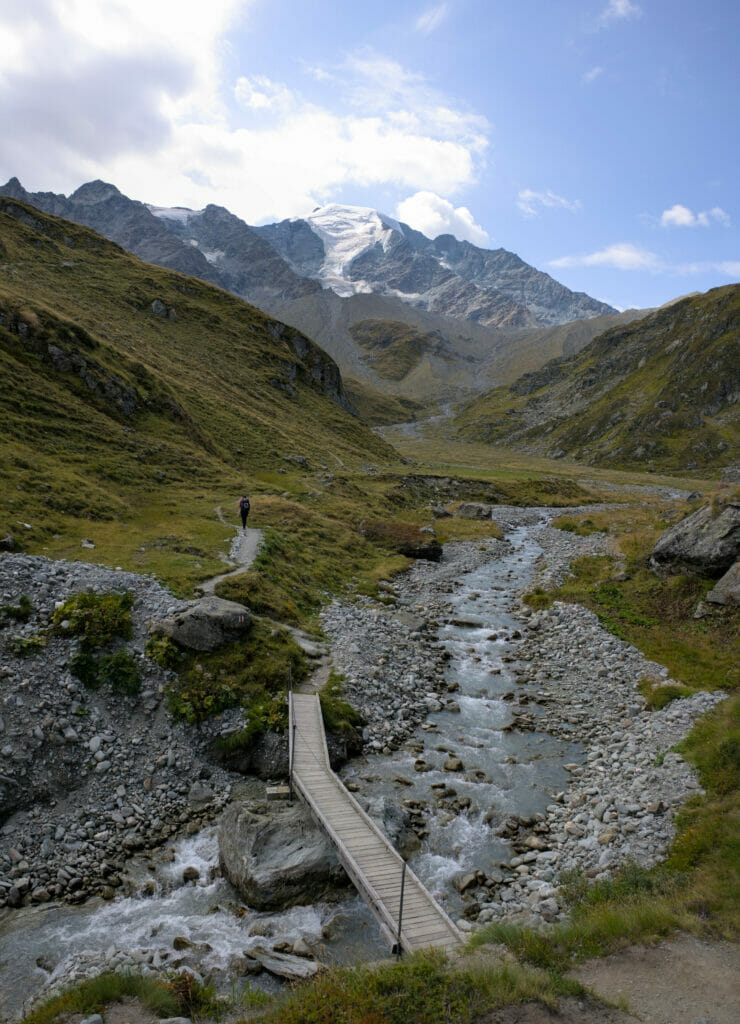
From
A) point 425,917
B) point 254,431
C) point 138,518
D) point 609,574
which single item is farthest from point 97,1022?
point 254,431

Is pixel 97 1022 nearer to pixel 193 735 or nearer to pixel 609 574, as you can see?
pixel 193 735

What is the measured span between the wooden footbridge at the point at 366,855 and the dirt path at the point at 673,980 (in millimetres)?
3961

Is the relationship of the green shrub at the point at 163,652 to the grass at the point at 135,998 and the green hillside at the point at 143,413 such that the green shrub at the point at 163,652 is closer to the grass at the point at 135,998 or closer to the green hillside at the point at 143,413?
the green hillside at the point at 143,413

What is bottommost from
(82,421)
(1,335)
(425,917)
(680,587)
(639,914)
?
(425,917)

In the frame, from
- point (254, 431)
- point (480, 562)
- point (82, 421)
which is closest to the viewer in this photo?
point (82, 421)

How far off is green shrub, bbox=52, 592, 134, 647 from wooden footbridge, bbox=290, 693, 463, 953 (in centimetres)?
963

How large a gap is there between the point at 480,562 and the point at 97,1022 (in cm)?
5327

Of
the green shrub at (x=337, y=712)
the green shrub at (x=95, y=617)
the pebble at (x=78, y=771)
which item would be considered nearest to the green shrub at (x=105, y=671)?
the pebble at (x=78, y=771)

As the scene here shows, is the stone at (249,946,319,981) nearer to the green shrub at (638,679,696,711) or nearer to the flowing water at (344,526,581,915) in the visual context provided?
the flowing water at (344,526,581,915)

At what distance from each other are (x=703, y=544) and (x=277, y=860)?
33.1m

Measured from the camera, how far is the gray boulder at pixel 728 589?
32.2 metres

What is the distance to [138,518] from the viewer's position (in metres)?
44.8

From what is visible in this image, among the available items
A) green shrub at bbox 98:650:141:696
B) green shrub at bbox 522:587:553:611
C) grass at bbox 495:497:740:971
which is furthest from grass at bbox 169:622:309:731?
green shrub at bbox 522:587:553:611

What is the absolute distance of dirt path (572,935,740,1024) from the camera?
34.8ft
